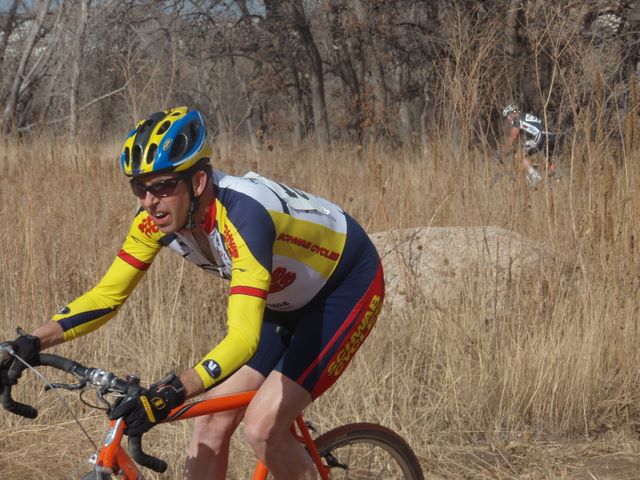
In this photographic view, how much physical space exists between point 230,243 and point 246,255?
0.09 m

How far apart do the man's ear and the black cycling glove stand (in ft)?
2.25

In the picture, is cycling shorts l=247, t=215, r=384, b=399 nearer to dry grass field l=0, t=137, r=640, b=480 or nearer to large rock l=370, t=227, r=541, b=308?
dry grass field l=0, t=137, r=640, b=480

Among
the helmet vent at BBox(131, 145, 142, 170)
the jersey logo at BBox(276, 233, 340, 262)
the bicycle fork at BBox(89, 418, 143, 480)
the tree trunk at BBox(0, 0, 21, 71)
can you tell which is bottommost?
the bicycle fork at BBox(89, 418, 143, 480)

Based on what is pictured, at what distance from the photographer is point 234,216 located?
3.13 metres

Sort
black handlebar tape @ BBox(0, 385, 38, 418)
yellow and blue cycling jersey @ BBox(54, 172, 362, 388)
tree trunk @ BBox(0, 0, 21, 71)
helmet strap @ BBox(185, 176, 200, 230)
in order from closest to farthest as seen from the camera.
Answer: black handlebar tape @ BBox(0, 385, 38, 418), yellow and blue cycling jersey @ BBox(54, 172, 362, 388), helmet strap @ BBox(185, 176, 200, 230), tree trunk @ BBox(0, 0, 21, 71)

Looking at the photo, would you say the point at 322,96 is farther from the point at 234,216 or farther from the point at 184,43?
the point at 234,216

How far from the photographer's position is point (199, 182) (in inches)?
125

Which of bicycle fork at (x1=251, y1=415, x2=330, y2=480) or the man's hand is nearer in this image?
the man's hand

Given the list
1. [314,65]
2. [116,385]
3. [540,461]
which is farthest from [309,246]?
[314,65]

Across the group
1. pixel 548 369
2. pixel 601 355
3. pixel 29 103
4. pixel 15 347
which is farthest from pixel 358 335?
pixel 29 103

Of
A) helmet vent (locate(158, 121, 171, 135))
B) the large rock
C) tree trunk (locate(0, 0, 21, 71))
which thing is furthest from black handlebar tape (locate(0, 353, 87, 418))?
tree trunk (locate(0, 0, 21, 71))

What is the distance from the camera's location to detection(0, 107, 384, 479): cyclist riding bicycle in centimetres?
298

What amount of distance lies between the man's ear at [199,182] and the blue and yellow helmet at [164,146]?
39 millimetres

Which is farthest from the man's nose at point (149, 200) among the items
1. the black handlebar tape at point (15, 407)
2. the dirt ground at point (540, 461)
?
the dirt ground at point (540, 461)
